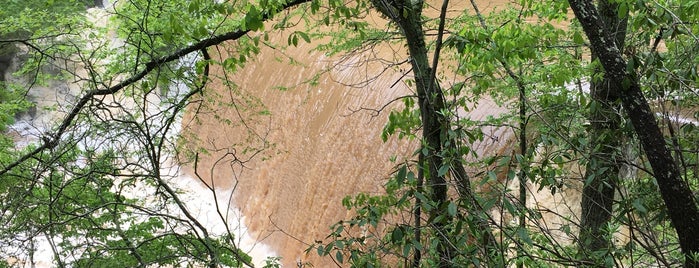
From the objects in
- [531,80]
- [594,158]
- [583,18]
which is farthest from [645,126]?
[531,80]

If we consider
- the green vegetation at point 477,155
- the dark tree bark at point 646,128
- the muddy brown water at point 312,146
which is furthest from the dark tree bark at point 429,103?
the muddy brown water at point 312,146

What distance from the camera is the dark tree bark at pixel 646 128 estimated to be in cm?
238

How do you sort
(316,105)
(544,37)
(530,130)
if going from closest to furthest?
(544,37) → (530,130) → (316,105)

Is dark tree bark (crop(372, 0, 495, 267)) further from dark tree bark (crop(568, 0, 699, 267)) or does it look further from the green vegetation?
dark tree bark (crop(568, 0, 699, 267))

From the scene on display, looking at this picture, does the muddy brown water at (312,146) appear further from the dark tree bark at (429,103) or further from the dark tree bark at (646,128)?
the dark tree bark at (646,128)

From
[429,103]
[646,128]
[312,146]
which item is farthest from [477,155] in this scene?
[312,146]

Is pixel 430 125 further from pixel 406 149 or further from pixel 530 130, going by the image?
pixel 406 149

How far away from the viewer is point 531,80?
6105 mm

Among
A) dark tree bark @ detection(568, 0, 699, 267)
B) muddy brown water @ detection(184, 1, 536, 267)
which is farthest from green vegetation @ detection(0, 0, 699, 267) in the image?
muddy brown water @ detection(184, 1, 536, 267)

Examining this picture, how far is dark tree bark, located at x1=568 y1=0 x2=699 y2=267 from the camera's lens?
238 cm

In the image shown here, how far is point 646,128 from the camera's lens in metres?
2.38

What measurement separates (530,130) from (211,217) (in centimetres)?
645

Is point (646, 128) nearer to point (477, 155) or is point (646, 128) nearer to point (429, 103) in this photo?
point (429, 103)

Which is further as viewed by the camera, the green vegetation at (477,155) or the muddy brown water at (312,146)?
the muddy brown water at (312,146)
